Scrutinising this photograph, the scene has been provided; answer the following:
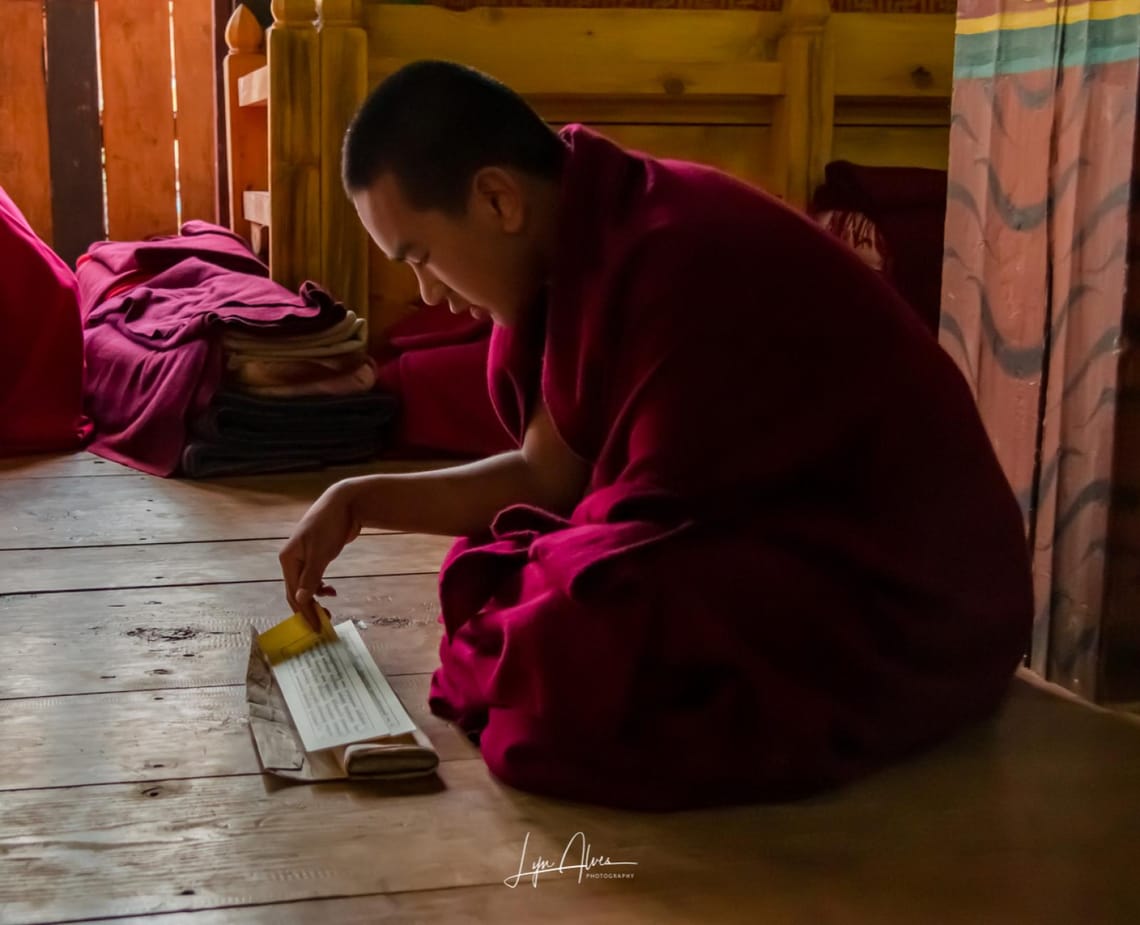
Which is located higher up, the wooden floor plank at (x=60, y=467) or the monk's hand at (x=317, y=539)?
the monk's hand at (x=317, y=539)

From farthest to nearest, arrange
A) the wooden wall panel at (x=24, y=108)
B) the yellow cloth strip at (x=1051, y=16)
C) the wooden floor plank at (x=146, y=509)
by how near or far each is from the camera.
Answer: the wooden wall panel at (x=24, y=108), the wooden floor plank at (x=146, y=509), the yellow cloth strip at (x=1051, y=16)

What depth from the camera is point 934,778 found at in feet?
4.10

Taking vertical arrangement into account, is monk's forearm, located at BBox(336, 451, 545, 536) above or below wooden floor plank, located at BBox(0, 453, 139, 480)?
above

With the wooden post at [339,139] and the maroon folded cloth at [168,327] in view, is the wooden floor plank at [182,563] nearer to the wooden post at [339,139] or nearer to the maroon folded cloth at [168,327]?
the maroon folded cloth at [168,327]

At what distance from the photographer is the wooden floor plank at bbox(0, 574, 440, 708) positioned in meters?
1.48

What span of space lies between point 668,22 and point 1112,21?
4.94ft

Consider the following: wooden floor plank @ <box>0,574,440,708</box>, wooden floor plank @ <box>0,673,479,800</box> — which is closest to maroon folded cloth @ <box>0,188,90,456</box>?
wooden floor plank @ <box>0,574,440,708</box>

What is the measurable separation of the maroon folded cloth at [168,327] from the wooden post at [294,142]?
0.07 metres

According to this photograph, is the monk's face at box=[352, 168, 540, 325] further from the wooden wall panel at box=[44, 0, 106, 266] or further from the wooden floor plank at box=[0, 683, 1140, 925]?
the wooden wall panel at box=[44, 0, 106, 266]

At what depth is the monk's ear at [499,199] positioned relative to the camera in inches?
49.5

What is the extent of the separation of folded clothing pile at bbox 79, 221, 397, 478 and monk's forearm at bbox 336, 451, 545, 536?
1.07m

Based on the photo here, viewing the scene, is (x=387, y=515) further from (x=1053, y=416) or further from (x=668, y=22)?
(x=668, y=22)

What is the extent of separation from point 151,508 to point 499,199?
1130 mm

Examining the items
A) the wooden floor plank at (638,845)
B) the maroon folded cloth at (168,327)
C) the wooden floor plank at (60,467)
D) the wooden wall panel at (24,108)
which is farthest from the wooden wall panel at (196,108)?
the wooden floor plank at (638,845)
